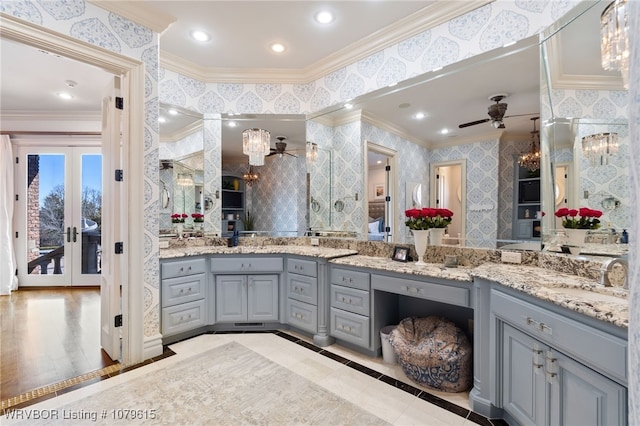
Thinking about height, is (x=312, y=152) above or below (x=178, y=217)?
above

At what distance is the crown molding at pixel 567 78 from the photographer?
169 centimetres

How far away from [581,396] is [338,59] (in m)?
3.35

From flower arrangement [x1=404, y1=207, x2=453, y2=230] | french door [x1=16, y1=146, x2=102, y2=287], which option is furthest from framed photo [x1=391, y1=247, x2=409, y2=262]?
french door [x1=16, y1=146, x2=102, y2=287]

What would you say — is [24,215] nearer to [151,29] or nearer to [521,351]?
[151,29]

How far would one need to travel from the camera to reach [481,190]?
2.45m

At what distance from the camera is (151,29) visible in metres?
2.63

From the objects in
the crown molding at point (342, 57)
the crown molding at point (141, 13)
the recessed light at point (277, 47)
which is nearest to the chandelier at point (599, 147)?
the crown molding at point (342, 57)

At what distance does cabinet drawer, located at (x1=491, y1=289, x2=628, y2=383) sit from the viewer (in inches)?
44.9

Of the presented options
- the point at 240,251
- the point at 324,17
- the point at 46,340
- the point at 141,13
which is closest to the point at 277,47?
the point at 324,17

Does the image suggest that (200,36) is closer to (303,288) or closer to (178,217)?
(178,217)

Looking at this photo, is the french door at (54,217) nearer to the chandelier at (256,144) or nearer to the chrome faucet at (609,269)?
the chandelier at (256,144)

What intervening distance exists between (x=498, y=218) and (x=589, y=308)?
1.24m

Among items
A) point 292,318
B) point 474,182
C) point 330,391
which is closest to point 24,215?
point 292,318

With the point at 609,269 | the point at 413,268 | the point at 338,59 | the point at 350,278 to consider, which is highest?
the point at 338,59
